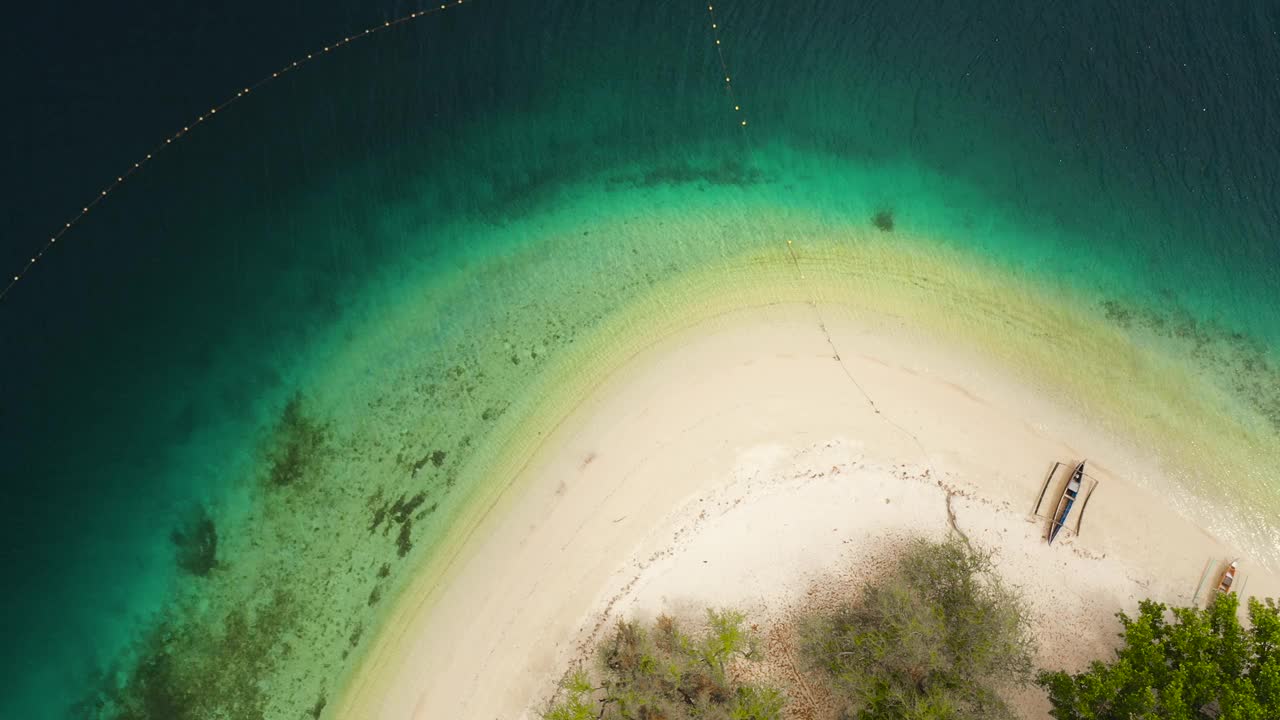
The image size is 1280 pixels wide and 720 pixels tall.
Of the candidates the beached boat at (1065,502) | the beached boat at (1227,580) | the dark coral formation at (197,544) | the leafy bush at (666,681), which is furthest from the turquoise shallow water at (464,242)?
the leafy bush at (666,681)

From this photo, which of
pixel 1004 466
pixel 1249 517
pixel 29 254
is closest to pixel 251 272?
pixel 29 254

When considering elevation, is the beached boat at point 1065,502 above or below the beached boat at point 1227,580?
above

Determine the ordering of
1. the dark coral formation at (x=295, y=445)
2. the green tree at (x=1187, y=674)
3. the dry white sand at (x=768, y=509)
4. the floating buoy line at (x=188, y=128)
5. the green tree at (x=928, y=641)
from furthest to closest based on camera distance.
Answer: the floating buoy line at (x=188, y=128), the dark coral formation at (x=295, y=445), the dry white sand at (x=768, y=509), the green tree at (x=928, y=641), the green tree at (x=1187, y=674)

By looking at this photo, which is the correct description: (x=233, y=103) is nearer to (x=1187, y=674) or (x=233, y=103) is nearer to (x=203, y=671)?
(x=203, y=671)

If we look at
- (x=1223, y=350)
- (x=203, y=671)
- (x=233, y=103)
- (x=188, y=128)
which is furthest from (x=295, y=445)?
(x=1223, y=350)

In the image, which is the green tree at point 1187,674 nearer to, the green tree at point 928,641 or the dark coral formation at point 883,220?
the green tree at point 928,641

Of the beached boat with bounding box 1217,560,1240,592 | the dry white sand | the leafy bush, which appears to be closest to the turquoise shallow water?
the beached boat with bounding box 1217,560,1240,592
